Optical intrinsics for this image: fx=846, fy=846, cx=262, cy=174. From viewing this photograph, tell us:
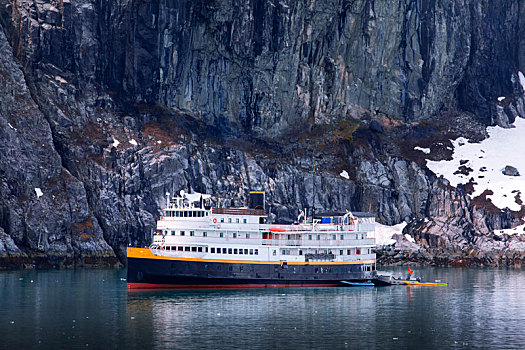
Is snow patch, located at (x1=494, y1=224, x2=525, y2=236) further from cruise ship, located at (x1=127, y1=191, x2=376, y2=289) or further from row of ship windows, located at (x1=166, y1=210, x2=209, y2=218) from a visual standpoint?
row of ship windows, located at (x1=166, y1=210, x2=209, y2=218)

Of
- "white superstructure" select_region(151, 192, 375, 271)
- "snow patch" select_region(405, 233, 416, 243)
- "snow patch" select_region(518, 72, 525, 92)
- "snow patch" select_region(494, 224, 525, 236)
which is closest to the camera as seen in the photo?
"white superstructure" select_region(151, 192, 375, 271)

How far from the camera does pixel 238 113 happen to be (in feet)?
549

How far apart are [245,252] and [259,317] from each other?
83.2 ft

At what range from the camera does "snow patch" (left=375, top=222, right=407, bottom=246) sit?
15262 centimetres

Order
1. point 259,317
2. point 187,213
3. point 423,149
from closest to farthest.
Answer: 1. point 259,317
2. point 187,213
3. point 423,149

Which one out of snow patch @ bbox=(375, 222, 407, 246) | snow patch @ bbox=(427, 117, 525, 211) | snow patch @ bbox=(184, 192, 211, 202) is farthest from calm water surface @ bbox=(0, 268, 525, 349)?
snow patch @ bbox=(427, 117, 525, 211)

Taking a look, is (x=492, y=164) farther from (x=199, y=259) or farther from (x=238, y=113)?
(x=199, y=259)

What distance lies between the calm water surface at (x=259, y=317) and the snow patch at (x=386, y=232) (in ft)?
151

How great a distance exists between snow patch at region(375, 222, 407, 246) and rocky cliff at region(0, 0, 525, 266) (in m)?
2.15

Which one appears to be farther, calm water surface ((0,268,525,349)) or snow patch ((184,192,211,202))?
snow patch ((184,192,211,202))

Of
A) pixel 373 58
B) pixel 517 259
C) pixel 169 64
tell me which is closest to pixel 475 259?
pixel 517 259

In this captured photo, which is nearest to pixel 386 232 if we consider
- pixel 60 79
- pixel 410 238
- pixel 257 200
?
pixel 410 238

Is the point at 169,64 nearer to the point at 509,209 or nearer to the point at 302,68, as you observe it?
the point at 302,68

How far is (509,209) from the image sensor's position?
521 ft
